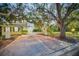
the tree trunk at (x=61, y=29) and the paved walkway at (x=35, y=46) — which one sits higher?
the tree trunk at (x=61, y=29)

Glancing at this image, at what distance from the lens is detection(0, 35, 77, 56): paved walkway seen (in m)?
2.34

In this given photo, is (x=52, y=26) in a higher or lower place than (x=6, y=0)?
lower

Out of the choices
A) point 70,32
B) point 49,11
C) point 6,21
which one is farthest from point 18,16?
point 70,32

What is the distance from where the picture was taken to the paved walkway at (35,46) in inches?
92.1

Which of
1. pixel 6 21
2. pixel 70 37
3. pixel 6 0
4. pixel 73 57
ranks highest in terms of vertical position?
pixel 6 0

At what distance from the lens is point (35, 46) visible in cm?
236

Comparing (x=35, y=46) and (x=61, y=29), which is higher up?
(x=61, y=29)

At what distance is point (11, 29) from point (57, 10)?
45cm

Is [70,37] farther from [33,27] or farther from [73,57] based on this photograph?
[33,27]

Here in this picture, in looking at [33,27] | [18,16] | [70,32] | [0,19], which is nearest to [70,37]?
[70,32]

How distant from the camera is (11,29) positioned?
7.71 ft

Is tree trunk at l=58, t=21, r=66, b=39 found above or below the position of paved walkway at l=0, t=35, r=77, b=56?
above

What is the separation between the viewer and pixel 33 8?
7.70 feet

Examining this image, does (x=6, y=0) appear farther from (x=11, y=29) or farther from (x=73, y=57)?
(x=73, y=57)
